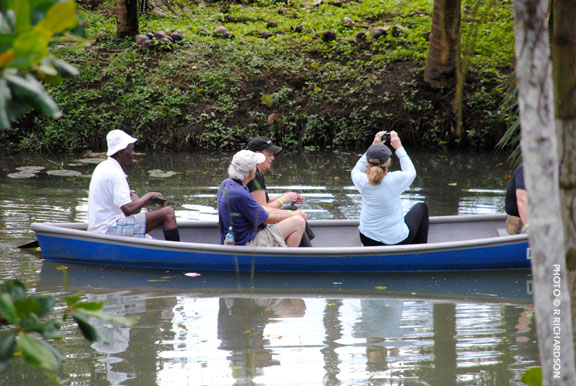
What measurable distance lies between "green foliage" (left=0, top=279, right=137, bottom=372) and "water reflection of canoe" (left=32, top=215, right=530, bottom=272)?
428cm

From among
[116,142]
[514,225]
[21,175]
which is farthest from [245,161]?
[21,175]

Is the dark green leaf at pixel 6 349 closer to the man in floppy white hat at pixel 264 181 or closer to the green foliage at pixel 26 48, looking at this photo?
the green foliage at pixel 26 48

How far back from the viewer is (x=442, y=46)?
12.1 meters

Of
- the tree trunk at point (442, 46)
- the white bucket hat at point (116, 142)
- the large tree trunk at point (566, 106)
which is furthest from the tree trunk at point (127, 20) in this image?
the large tree trunk at point (566, 106)

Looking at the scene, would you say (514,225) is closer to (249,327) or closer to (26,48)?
(249,327)

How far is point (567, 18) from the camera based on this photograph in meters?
1.59

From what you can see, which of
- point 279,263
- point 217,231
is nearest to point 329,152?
point 217,231

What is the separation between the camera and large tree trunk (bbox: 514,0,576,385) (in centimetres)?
138

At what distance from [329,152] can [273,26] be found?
18.1 feet

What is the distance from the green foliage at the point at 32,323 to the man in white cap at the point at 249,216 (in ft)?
12.6

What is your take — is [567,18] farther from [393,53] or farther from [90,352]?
[393,53]

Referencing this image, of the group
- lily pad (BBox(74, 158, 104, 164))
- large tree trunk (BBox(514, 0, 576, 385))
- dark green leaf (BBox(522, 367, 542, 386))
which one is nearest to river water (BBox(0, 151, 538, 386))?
dark green leaf (BBox(522, 367, 542, 386))

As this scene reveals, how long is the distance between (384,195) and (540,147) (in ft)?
14.9

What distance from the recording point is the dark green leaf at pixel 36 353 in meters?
1.29
